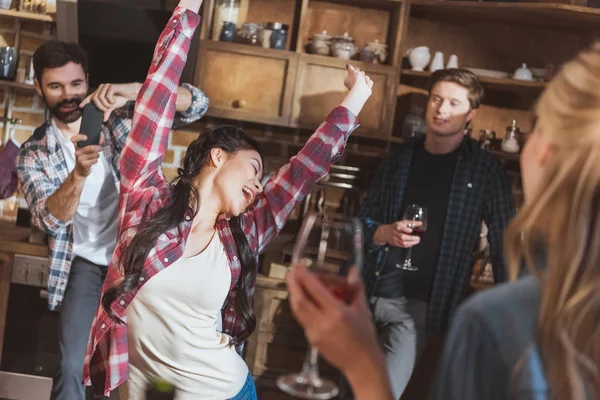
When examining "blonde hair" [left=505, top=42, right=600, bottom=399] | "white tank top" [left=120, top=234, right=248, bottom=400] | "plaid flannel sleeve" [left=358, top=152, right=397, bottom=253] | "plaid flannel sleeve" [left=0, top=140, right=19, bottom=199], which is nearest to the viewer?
"blonde hair" [left=505, top=42, right=600, bottom=399]

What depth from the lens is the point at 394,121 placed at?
14.4 feet

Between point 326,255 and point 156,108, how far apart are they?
3.40 ft

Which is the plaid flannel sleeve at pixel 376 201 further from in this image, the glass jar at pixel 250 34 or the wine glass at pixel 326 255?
the wine glass at pixel 326 255

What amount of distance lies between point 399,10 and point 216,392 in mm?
2728

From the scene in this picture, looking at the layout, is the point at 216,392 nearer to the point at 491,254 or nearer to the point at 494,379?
the point at 494,379

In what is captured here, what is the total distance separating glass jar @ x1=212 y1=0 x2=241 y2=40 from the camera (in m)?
4.10

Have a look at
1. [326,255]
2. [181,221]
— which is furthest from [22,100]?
[326,255]

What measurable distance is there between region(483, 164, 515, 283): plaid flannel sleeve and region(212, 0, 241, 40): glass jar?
1534 millimetres

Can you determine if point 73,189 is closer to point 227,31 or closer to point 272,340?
point 272,340

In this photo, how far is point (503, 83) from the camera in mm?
4086

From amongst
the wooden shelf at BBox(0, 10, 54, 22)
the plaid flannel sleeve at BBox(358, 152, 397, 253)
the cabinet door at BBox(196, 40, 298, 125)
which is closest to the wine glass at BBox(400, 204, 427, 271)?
the plaid flannel sleeve at BBox(358, 152, 397, 253)

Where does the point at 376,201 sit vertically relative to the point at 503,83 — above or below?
below

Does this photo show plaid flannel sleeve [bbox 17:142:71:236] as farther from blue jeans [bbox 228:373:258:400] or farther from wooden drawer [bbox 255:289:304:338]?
blue jeans [bbox 228:373:258:400]

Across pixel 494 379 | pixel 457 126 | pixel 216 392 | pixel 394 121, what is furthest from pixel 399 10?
pixel 494 379
